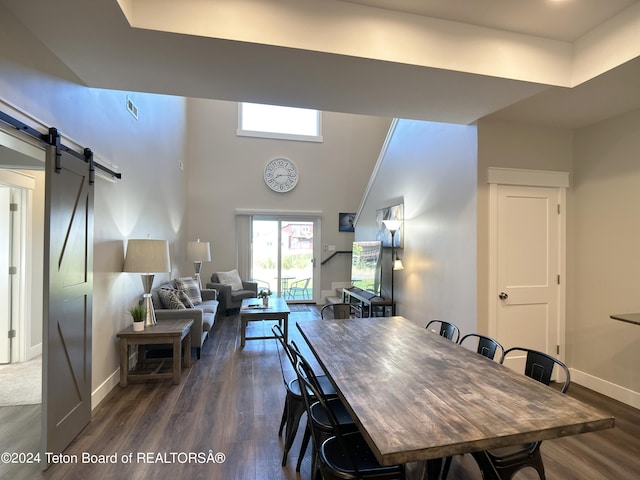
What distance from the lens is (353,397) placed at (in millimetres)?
1388

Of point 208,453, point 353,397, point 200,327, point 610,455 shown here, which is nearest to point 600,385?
point 610,455

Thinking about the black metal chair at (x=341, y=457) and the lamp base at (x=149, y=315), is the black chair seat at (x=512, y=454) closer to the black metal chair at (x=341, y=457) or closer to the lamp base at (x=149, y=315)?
the black metal chair at (x=341, y=457)

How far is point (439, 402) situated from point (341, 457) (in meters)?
0.53

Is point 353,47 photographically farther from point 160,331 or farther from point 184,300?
point 184,300

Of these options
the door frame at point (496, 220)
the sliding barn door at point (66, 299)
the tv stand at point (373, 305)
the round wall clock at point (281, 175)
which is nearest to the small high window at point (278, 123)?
the round wall clock at point (281, 175)

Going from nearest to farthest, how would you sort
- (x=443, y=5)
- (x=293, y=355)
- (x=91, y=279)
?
(x=293, y=355), (x=443, y=5), (x=91, y=279)

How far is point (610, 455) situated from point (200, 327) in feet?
12.0

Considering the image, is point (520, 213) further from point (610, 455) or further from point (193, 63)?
point (193, 63)

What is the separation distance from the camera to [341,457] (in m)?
1.48

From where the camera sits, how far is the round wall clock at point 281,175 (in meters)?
7.17

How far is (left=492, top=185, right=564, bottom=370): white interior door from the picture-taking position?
10.5 feet

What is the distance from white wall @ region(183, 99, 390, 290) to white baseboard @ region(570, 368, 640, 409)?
4.78 metres

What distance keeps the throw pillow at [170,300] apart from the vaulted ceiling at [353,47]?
2.35 meters

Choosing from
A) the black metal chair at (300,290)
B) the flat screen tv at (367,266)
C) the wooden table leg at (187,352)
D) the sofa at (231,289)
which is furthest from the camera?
the black metal chair at (300,290)
